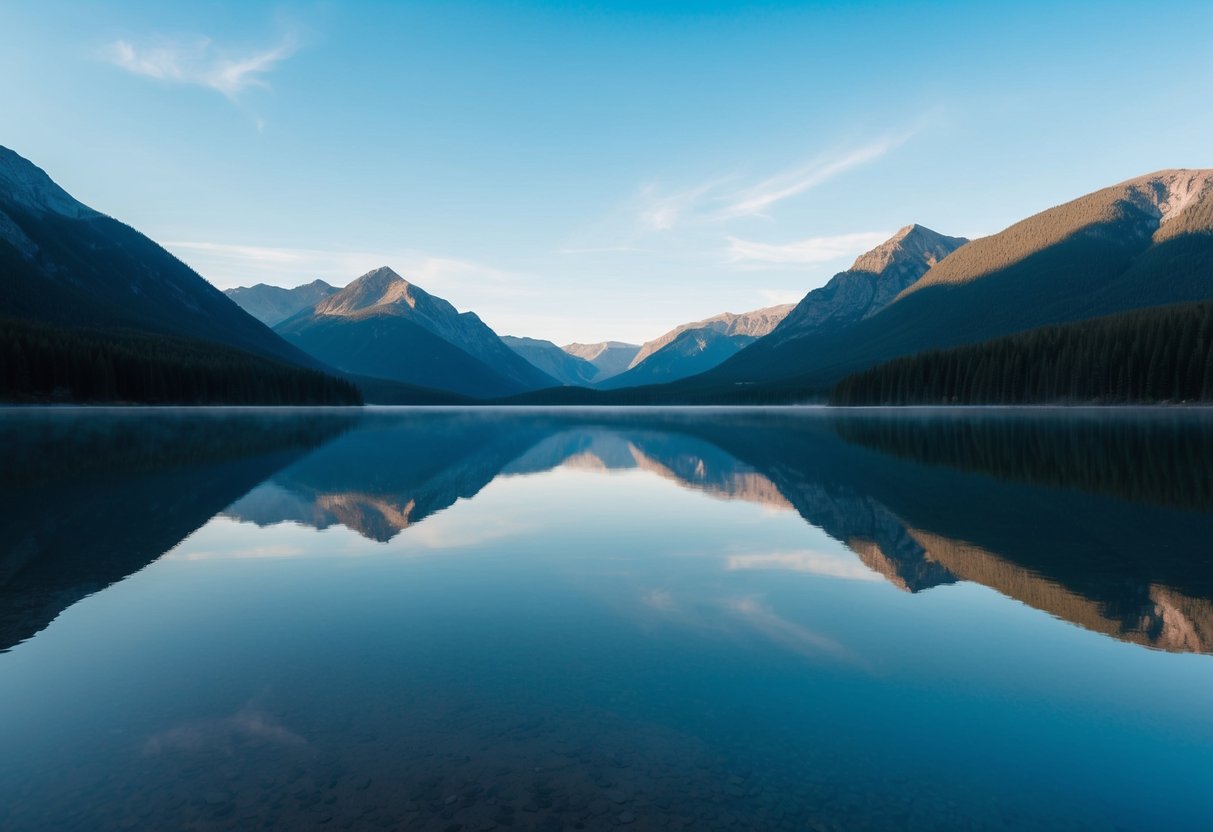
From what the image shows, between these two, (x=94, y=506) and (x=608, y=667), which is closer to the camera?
(x=608, y=667)


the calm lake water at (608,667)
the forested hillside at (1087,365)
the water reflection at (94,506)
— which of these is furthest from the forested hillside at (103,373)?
the forested hillside at (1087,365)

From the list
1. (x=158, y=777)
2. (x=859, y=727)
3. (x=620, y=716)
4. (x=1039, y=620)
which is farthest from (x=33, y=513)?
(x=1039, y=620)

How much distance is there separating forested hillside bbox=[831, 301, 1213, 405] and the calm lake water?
13315 centimetres

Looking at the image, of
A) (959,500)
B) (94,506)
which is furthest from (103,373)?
(959,500)

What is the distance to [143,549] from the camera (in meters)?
20.9

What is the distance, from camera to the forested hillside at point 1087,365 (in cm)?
12738

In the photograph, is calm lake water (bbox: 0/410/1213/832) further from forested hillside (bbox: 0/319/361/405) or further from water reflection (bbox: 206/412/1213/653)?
forested hillside (bbox: 0/319/361/405)

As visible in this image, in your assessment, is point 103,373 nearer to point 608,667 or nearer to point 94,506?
point 94,506

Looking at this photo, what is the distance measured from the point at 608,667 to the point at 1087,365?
553 ft

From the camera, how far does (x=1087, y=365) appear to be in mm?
142625

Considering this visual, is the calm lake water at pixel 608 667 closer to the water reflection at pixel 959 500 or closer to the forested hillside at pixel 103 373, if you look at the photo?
the water reflection at pixel 959 500

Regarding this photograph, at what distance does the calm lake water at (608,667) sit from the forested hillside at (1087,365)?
133 meters

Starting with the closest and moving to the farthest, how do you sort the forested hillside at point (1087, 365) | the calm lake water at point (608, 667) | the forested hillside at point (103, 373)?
the calm lake water at point (608, 667), the forested hillside at point (1087, 365), the forested hillside at point (103, 373)

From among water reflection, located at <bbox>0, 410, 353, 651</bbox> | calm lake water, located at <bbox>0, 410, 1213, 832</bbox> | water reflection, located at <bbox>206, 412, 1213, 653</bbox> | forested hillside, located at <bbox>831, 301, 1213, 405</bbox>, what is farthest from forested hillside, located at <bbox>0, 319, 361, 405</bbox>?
forested hillside, located at <bbox>831, 301, 1213, 405</bbox>
